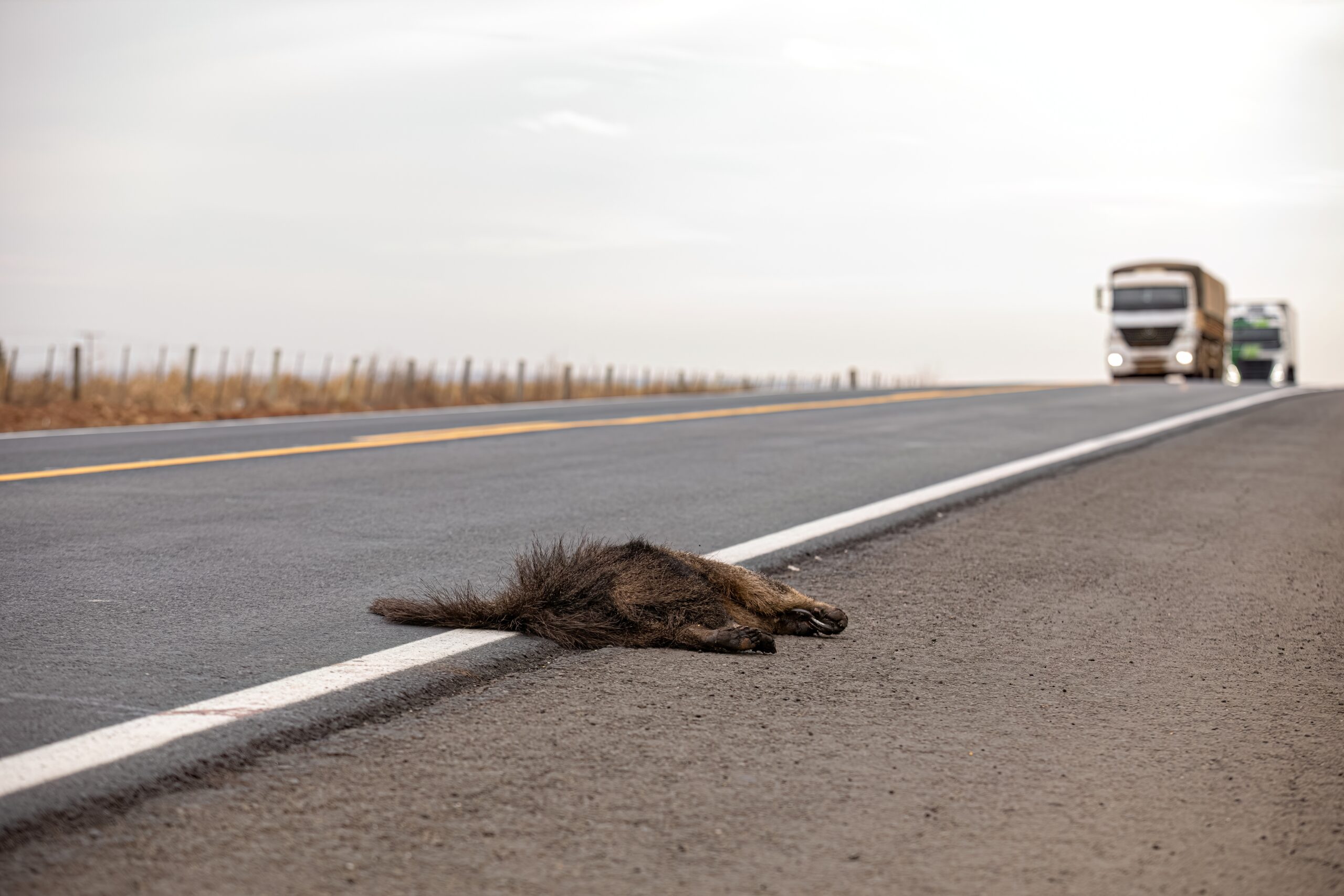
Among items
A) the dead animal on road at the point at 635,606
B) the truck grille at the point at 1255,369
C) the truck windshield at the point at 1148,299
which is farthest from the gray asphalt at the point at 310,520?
the truck grille at the point at 1255,369

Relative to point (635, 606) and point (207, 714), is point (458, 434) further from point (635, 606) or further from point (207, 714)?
point (207, 714)

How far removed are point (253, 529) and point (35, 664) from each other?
294cm

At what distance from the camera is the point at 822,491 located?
29.5 ft

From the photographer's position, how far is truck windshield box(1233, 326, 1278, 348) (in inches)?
1988

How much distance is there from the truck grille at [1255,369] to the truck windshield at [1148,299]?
13.8m

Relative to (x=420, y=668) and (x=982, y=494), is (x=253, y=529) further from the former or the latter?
(x=982, y=494)

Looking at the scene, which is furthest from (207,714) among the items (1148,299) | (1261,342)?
(1261,342)

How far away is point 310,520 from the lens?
738 cm

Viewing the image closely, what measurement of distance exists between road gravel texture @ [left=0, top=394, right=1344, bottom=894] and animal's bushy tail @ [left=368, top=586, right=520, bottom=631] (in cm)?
43

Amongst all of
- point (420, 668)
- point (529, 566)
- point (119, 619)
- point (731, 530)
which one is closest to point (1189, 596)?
point (731, 530)

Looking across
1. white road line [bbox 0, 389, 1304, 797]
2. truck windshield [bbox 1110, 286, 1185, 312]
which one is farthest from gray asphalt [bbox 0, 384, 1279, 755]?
truck windshield [bbox 1110, 286, 1185, 312]

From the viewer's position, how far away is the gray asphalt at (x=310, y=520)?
417cm

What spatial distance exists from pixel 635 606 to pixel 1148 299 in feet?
126

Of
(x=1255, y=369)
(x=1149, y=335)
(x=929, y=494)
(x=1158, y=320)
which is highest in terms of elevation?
(x=1158, y=320)
